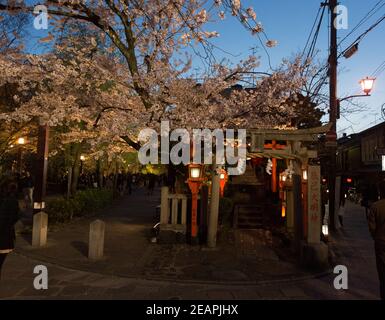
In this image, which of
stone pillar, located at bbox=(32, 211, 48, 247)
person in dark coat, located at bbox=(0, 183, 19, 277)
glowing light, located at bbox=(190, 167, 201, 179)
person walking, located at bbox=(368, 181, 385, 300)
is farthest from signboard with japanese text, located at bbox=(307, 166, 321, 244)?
stone pillar, located at bbox=(32, 211, 48, 247)

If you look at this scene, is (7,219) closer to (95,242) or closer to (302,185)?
(95,242)

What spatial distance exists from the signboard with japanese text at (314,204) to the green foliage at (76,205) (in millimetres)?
10160

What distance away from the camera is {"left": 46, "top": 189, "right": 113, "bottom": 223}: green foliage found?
14484 millimetres

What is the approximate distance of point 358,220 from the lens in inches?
759

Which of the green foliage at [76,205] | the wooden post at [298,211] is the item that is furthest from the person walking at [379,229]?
the green foliage at [76,205]

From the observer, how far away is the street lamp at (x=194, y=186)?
11242 millimetres

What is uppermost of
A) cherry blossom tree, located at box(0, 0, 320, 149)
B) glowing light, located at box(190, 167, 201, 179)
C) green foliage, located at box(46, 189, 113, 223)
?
cherry blossom tree, located at box(0, 0, 320, 149)

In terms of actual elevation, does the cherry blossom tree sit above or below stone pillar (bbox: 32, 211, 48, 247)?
above

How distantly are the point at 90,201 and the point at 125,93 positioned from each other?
7518mm

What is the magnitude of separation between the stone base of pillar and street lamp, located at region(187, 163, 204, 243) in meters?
3.66

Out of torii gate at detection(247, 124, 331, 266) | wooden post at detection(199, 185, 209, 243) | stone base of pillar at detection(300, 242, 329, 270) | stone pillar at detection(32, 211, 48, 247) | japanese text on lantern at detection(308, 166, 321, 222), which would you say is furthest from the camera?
wooden post at detection(199, 185, 209, 243)

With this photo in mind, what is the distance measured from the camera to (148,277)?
7863mm

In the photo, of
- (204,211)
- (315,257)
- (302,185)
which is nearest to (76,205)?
(204,211)

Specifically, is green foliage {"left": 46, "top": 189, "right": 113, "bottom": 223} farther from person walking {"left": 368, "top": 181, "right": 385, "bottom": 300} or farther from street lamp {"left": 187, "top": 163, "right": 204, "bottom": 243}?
person walking {"left": 368, "top": 181, "right": 385, "bottom": 300}
